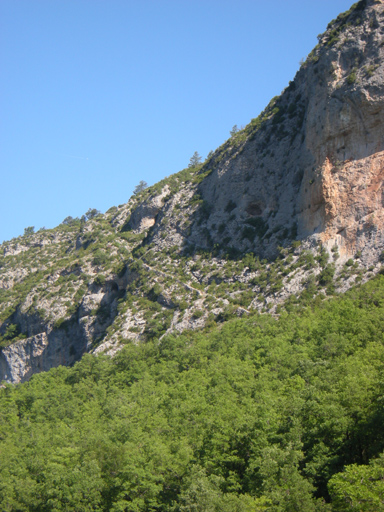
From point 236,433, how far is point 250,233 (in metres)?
41.3

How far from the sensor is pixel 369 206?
58500 millimetres

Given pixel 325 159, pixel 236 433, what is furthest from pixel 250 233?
pixel 236 433

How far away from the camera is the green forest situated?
2700 cm

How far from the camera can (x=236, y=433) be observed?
3155cm

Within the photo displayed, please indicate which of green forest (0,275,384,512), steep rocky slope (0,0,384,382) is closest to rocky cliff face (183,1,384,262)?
steep rocky slope (0,0,384,382)

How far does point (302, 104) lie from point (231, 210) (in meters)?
14.8

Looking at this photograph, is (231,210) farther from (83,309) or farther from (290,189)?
(83,309)

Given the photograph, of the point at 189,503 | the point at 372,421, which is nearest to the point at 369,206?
the point at 372,421

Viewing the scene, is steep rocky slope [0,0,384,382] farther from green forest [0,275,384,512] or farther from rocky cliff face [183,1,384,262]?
green forest [0,275,384,512]

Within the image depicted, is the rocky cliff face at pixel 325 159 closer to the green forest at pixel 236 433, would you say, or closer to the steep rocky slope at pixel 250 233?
the steep rocky slope at pixel 250 233

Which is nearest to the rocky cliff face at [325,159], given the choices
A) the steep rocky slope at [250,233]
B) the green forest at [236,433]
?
the steep rocky slope at [250,233]

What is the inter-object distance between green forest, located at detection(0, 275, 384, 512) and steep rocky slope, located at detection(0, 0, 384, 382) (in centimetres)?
851

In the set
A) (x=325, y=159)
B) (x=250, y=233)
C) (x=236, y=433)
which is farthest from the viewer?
(x=250, y=233)

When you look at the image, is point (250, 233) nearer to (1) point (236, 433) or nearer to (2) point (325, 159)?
(2) point (325, 159)
